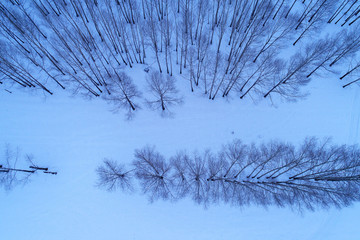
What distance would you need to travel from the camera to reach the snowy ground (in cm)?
1730

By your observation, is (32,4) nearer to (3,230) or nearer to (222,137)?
(3,230)

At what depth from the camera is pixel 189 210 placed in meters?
17.5

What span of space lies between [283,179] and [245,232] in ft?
20.4

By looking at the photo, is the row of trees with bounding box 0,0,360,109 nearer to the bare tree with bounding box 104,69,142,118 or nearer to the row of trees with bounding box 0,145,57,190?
the bare tree with bounding box 104,69,142,118

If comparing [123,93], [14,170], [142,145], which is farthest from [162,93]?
[14,170]

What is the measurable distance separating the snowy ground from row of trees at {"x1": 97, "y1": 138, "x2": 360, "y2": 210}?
95cm

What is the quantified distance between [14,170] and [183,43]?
69.6 feet

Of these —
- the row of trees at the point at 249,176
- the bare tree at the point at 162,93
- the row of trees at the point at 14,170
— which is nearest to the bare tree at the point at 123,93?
the bare tree at the point at 162,93

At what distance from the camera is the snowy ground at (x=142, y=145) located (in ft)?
56.7

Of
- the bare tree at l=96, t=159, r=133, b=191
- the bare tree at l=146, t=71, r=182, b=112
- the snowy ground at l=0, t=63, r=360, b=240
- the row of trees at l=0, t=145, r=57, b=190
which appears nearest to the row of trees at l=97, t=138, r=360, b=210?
the bare tree at l=96, t=159, r=133, b=191

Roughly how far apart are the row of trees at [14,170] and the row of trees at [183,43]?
7.23 meters

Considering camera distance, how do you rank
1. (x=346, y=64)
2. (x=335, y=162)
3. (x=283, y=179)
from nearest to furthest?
(x=335, y=162) → (x=283, y=179) → (x=346, y=64)

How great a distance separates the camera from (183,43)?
20.1 meters

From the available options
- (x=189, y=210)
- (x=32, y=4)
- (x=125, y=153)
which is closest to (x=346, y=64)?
(x=189, y=210)
